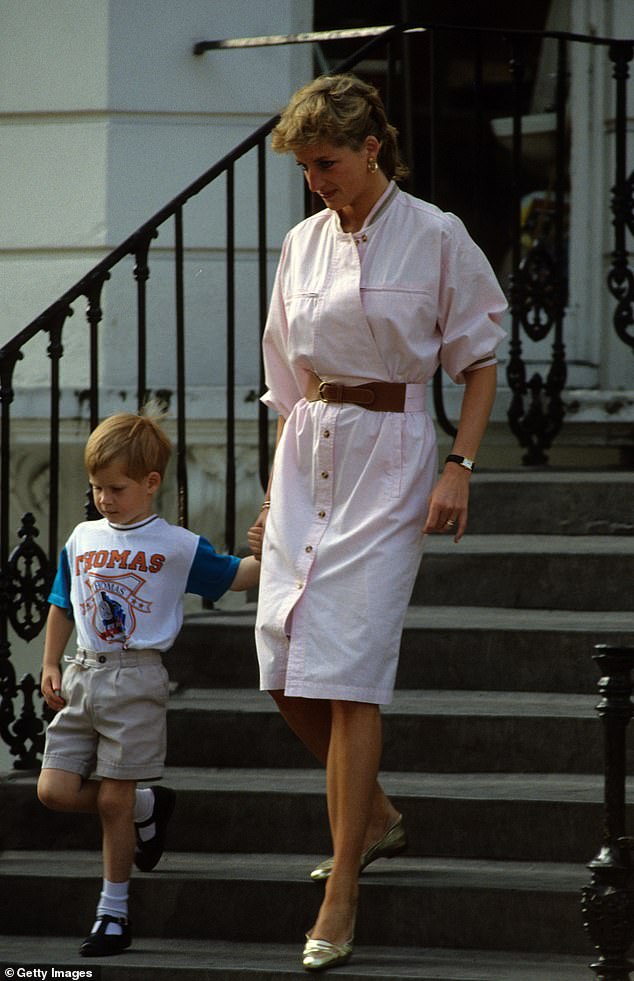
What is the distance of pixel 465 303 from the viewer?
149 inches

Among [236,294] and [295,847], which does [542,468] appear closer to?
[236,294]

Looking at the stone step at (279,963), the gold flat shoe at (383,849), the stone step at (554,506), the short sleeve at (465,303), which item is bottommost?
the stone step at (279,963)

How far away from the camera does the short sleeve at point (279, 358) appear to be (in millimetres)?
3957

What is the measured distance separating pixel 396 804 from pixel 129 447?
1.12 m

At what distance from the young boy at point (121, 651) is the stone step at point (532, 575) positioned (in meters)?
1.17

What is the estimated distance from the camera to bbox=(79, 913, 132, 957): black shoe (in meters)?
3.78

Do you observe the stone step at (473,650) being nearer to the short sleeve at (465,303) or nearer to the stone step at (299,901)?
the stone step at (299,901)

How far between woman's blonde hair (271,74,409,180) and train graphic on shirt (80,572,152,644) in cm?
108

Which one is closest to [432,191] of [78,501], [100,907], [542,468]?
[542,468]

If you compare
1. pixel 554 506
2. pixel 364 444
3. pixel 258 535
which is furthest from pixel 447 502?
pixel 554 506

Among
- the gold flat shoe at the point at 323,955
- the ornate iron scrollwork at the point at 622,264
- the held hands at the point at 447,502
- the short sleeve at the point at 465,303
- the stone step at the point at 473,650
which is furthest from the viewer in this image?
the ornate iron scrollwork at the point at 622,264

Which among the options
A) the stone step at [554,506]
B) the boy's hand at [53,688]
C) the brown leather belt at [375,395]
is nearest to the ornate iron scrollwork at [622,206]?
the stone step at [554,506]

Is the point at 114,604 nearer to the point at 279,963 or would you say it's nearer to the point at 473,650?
the point at 279,963

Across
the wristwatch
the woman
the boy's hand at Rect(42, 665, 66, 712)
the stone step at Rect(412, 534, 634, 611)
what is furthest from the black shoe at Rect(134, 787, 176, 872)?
the stone step at Rect(412, 534, 634, 611)
